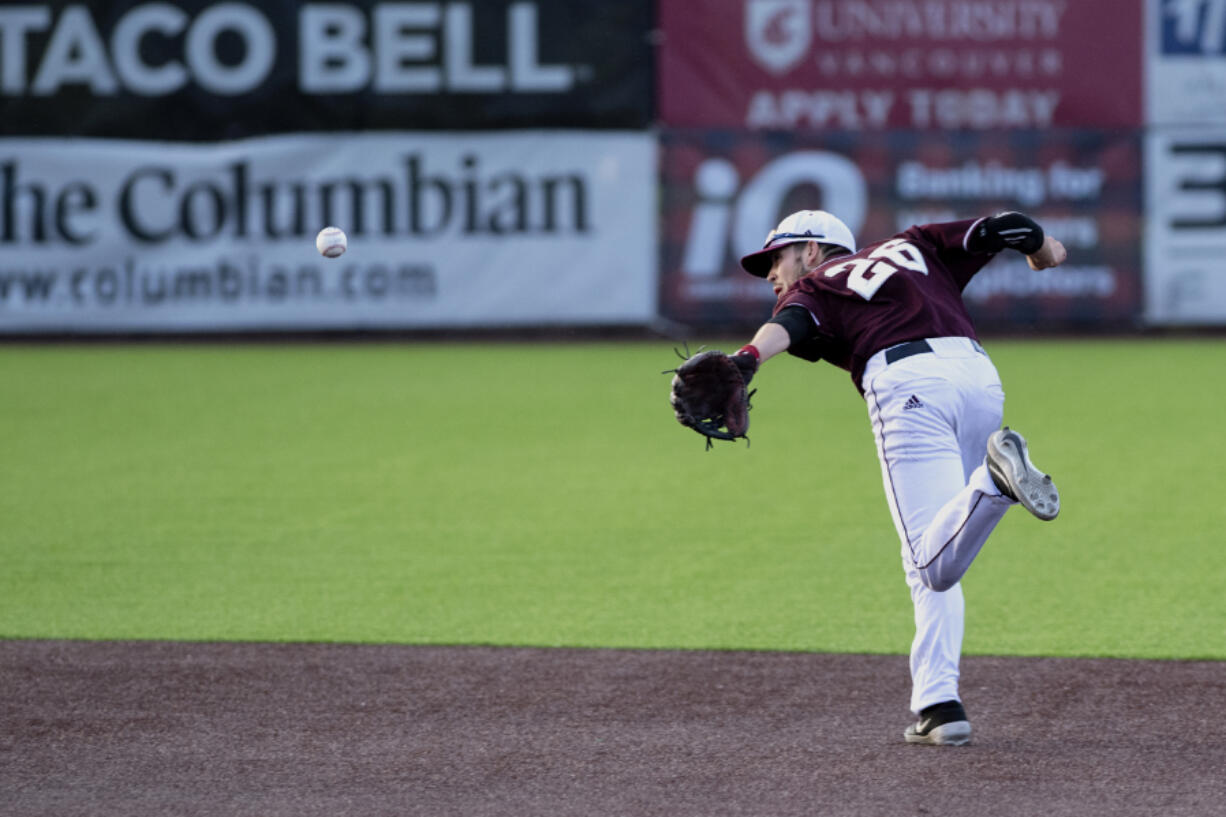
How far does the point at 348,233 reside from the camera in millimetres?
19844

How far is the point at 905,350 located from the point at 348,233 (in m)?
15.1

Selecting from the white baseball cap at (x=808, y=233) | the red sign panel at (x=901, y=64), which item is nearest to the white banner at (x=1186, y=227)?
the red sign panel at (x=901, y=64)

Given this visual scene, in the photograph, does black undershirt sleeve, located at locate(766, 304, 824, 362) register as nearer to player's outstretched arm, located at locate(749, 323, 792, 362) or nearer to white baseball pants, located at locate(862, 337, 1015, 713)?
player's outstretched arm, located at locate(749, 323, 792, 362)

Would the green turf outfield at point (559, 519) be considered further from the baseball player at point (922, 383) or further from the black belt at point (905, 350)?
the black belt at point (905, 350)

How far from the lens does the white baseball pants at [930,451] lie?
5.35 metres

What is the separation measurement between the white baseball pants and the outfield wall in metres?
14.2

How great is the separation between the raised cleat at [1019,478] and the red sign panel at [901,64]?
50.7ft

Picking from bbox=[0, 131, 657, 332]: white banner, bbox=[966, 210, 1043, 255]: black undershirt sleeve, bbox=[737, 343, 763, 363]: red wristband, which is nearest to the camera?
bbox=[737, 343, 763, 363]: red wristband

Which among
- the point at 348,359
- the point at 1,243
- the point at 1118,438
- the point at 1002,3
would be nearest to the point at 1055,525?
the point at 1118,438

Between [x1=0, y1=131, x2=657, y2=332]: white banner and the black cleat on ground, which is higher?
[x1=0, y1=131, x2=657, y2=332]: white banner

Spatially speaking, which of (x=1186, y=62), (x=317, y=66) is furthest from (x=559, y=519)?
(x=1186, y=62)

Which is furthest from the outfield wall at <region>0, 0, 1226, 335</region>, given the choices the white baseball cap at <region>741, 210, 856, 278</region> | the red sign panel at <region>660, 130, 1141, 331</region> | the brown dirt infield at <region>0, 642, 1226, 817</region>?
the white baseball cap at <region>741, 210, 856, 278</region>

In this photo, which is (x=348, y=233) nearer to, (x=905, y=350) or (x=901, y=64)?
(x=901, y=64)

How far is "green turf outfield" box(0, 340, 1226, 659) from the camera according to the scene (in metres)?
7.23
